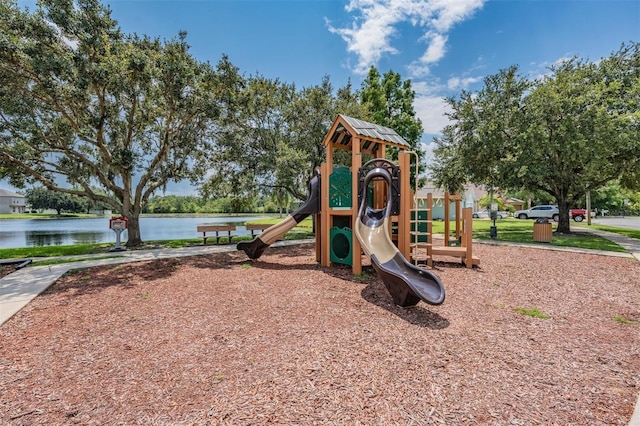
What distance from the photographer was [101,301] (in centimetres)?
544

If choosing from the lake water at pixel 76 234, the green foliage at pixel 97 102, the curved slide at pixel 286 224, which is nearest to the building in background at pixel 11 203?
the lake water at pixel 76 234

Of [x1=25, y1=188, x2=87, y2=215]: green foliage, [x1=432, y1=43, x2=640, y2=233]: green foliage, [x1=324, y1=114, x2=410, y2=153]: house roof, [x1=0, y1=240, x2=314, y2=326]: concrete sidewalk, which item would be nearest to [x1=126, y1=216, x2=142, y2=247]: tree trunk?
[x1=0, y1=240, x2=314, y2=326]: concrete sidewalk

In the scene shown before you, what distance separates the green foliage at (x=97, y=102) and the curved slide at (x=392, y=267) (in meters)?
7.85

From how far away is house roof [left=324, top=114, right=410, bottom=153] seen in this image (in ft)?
24.1

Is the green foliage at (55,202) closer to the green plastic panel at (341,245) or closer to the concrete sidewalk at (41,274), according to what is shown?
the concrete sidewalk at (41,274)

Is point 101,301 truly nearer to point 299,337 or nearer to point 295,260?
point 299,337

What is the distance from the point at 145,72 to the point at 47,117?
19.6ft

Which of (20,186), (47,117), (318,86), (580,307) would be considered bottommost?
(580,307)

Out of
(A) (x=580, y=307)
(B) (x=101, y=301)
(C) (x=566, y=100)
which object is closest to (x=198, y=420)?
(B) (x=101, y=301)

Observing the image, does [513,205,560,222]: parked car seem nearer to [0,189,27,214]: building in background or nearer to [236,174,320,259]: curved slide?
[236,174,320,259]: curved slide

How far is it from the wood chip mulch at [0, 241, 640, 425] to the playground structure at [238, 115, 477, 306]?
846mm

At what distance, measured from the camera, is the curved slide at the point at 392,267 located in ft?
15.0

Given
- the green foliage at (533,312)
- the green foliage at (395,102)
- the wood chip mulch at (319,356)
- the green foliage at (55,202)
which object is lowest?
the green foliage at (533,312)

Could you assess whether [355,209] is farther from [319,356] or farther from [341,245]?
[319,356]
